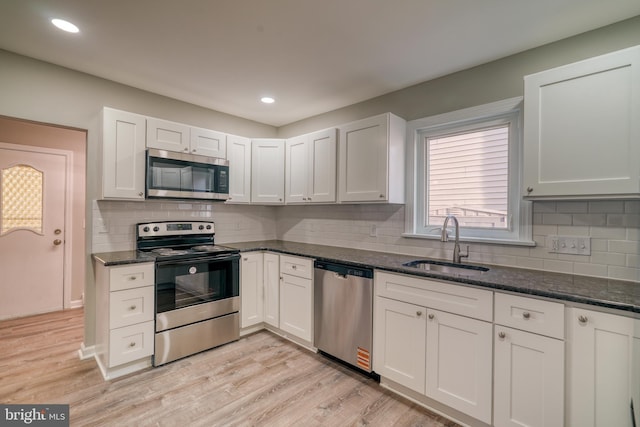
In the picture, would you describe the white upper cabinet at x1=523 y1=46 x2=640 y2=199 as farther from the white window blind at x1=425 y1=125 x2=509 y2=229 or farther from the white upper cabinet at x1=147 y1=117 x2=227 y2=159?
the white upper cabinet at x1=147 y1=117 x2=227 y2=159

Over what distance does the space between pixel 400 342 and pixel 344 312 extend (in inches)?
21.3

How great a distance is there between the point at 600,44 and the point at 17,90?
14.0 ft

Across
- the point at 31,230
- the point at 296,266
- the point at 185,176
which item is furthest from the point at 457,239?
the point at 31,230

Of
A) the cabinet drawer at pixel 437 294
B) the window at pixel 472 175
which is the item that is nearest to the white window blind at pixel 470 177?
the window at pixel 472 175

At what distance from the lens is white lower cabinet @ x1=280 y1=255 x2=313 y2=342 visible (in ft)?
9.36

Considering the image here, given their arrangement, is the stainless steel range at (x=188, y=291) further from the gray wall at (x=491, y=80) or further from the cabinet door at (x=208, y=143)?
the gray wall at (x=491, y=80)

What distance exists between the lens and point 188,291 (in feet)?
9.04

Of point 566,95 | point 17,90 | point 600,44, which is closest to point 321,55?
point 566,95

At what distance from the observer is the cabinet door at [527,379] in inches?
60.4

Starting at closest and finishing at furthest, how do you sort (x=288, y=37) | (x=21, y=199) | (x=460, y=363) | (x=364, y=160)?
1. (x=460, y=363)
2. (x=288, y=37)
3. (x=364, y=160)
4. (x=21, y=199)

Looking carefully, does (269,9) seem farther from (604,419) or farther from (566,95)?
(604,419)

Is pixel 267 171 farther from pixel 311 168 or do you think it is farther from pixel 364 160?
pixel 364 160

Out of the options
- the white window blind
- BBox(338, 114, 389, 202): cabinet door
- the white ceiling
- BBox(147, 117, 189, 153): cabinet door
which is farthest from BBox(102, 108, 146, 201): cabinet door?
the white window blind

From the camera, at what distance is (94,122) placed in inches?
108
